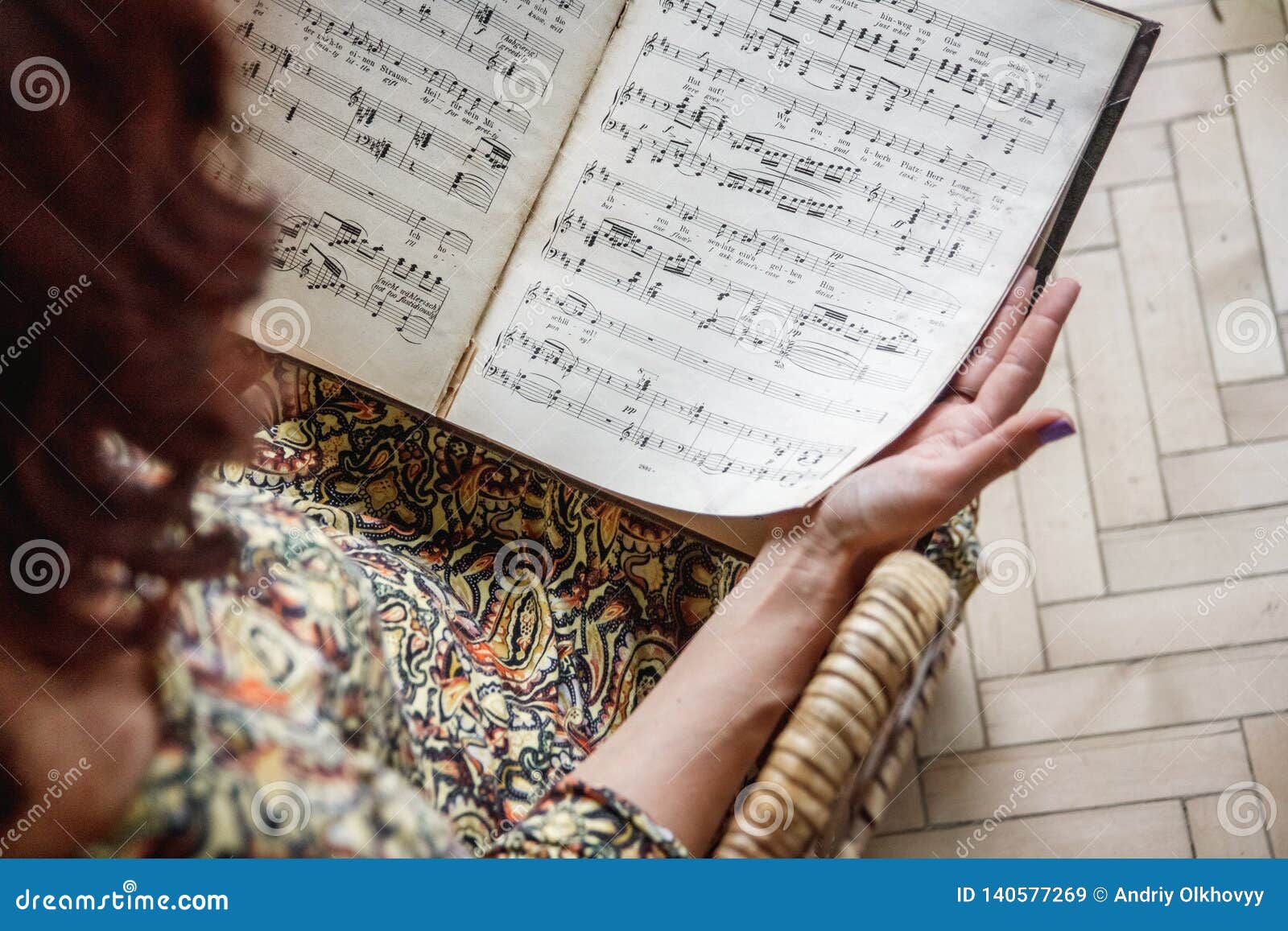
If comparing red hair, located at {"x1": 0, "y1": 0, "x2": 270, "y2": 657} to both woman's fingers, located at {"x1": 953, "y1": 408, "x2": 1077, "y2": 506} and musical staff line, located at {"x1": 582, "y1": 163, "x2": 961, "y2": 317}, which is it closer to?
musical staff line, located at {"x1": 582, "y1": 163, "x2": 961, "y2": 317}

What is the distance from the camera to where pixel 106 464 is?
2.24 feet

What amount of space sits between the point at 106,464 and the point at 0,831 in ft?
0.79

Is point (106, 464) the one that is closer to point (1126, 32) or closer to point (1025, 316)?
point (1025, 316)

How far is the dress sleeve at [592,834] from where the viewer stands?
2.33 feet

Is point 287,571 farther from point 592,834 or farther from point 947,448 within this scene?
point 947,448

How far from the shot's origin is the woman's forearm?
780mm

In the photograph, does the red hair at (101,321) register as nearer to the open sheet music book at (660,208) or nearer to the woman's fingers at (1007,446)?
the open sheet music book at (660,208)

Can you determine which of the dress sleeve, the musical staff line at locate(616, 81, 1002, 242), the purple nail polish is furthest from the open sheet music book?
the dress sleeve

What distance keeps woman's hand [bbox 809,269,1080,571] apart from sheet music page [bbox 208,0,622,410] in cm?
39

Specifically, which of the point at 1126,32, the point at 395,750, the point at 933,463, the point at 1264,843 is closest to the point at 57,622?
the point at 395,750

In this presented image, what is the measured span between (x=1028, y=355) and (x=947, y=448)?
111 mm

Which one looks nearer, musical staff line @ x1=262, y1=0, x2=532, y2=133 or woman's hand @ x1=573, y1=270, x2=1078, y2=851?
woman's hand @ x1=573, y1=270, x2=1078, y2=851

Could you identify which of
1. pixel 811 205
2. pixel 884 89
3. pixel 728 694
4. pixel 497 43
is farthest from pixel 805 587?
pixel 497 43

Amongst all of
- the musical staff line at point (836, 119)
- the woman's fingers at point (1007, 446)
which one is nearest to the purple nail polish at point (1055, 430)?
the woman's fingers at point (1007, 446)
